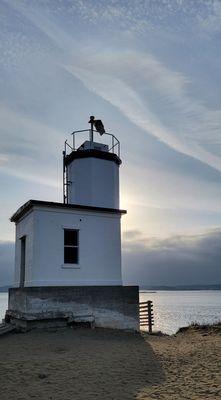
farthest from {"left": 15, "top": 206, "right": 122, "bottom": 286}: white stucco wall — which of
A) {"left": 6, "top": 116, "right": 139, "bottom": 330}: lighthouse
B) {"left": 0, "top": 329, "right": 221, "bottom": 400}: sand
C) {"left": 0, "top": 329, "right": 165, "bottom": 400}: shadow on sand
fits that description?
{"left": 0, "top": 329, "right": 221, "bottom": 400}: sand

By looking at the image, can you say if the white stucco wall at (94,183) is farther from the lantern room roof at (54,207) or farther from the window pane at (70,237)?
the window pane at (70,237)

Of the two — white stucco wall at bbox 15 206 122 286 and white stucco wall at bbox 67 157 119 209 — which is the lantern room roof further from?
white stucco wall at bbox 67 157 119 209

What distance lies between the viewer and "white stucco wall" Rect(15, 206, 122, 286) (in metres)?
16.2

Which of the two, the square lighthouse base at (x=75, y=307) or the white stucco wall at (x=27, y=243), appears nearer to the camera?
the square lighthouse base at (x=75, y=307)

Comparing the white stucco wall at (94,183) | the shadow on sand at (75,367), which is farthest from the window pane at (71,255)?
the shadow on sand at (75,367)

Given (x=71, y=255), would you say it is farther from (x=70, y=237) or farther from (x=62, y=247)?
(x=62, y=247)

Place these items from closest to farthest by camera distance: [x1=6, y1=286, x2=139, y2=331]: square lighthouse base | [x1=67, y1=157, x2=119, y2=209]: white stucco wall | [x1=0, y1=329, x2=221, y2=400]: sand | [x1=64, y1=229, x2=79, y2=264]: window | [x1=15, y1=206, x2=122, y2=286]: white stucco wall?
1. [x1=0, y1=329, x2=221, y2=400]: sand
2. [x1=6, y1=286, x2=139, y2=331]: square lighthouse base
3. [x1=15, y1=206, x2=122, y2=286]: white stucco wall
4. [x1=64, y1=229, x2=79, y2=264]: window
5. [x1=67, y1=157, x2=119, y2=209]: white stucco wall

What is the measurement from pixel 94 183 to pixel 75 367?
10.8 m

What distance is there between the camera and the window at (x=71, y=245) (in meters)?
17.1

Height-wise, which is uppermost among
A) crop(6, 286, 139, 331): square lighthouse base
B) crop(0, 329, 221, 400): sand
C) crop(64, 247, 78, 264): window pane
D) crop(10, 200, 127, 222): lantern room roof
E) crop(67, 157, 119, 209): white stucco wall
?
crop(67, 157, 119, 209): white stucco wall

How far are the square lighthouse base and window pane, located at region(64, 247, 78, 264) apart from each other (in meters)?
1.27

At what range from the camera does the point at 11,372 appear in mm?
9000

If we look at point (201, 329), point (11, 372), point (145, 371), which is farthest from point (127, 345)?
point (201, 329)

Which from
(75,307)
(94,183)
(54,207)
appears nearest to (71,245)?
(54,207)
